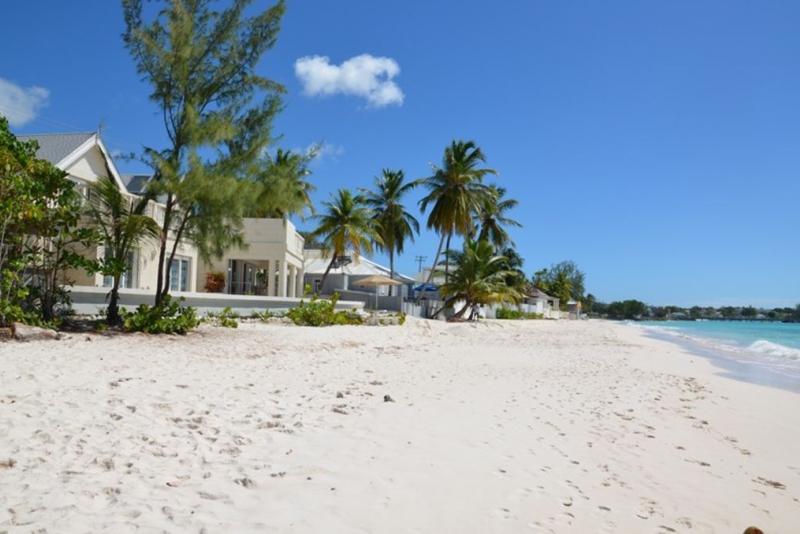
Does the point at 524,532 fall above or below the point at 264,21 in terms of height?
below

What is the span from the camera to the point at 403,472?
3842mm

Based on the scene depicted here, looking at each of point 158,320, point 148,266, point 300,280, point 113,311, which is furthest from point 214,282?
point 158,320

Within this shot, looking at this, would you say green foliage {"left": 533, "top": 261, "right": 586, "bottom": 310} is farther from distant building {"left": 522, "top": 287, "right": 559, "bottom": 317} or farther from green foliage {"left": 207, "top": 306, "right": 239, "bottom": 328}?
green foliage {"left": 207, "top": 306, "right": 239, "bottom": 328}

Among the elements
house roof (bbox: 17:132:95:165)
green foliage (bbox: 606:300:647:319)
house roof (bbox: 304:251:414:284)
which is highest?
house roof (bbox: 17:132:95:165)

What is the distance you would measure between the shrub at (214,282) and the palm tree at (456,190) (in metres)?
13.3

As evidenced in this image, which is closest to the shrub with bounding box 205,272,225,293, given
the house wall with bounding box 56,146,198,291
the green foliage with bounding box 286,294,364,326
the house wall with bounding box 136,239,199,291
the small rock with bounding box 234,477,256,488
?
the house wall with bounding box 136,239,199,291

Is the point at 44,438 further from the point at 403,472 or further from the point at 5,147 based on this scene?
the point at 5,147

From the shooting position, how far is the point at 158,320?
1120 centimetres

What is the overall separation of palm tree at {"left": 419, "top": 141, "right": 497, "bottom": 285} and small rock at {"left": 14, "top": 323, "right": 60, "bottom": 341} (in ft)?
80.5

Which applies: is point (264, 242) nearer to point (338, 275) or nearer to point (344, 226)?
point (344, 226)

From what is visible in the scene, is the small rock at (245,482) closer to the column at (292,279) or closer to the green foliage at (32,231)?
the green foliage at (32,231)

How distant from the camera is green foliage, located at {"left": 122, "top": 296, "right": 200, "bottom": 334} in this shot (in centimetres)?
1111

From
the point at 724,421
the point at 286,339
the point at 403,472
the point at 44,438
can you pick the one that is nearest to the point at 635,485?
the point at 403,472

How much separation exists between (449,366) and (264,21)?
8.86 m
